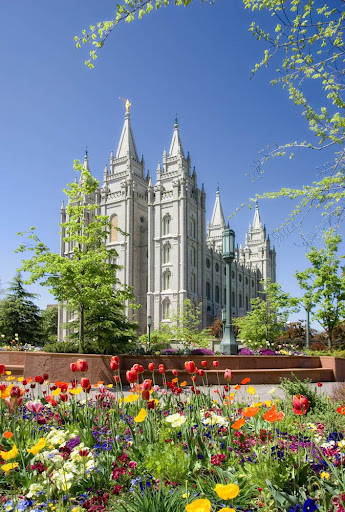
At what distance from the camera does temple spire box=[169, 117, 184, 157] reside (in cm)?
6737

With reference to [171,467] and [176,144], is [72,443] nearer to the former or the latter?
[171,467]

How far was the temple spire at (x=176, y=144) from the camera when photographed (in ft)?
221

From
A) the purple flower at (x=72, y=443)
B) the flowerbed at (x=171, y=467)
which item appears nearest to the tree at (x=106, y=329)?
the flowerbed at (x=171, y=467)

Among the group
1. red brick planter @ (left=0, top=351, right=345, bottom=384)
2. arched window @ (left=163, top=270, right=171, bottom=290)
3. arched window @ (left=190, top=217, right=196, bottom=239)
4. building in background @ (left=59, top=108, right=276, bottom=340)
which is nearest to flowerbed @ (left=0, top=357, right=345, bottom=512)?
red brick planter @ (left=0, top=351, right=345, bottom=384)

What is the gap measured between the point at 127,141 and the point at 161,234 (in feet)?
60.1

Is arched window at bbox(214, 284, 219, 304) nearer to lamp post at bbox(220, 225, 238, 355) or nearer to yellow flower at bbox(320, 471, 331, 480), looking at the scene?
lamp post at bbox(220, 225, 238, 355)

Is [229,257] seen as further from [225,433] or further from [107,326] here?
[225,433]

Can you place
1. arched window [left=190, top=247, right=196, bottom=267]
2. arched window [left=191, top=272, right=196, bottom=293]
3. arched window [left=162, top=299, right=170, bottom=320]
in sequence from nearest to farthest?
arched window [left=162, top=299, right=170, bottom=320]
arched window [left=191, top=272, right=196, bottom=293]
arched window [left=190, top=247, right=196, bottom=267]

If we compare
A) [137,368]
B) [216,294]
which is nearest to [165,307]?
[216,294]

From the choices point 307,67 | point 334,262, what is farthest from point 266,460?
point 334,262

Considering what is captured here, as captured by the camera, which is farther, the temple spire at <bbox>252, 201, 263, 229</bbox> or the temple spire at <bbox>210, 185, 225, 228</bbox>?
the temple spire at <bbox>252, 201, 263, 229</bbox>

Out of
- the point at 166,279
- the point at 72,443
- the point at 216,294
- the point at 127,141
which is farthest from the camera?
the point at 216,294

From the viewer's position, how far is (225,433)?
13.5ft

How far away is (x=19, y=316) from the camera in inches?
1603
